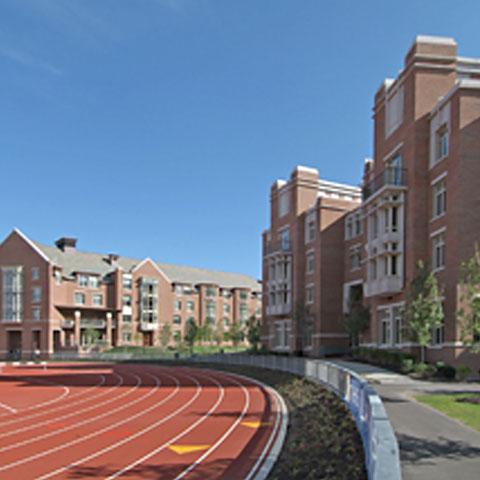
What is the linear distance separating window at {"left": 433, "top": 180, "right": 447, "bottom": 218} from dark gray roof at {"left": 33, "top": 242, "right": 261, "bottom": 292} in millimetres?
55373

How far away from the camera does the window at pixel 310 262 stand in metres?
50.5

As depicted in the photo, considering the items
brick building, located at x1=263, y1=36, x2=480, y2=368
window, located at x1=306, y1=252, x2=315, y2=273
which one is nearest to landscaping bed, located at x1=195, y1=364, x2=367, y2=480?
brick building, located at x1=263, y1=36, x2=480, y2=368

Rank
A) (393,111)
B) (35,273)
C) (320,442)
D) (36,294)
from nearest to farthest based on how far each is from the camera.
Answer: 1. (320,442)
2. (393,111)
3. (36,294)
4. (35,273)

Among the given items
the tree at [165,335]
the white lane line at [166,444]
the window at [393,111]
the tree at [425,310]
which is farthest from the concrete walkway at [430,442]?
the tree at [165,335]

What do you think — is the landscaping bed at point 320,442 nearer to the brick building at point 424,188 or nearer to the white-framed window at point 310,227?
the brick building at point 424,188

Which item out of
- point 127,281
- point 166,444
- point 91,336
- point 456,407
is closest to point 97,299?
point 127,281

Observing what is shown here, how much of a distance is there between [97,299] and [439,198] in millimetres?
56919

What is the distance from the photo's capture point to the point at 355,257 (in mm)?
46156

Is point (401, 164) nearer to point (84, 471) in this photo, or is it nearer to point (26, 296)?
point (84, 471)

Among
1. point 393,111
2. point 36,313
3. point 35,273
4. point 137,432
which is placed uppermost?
point 393,111

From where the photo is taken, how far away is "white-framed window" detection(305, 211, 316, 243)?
50.6 metres

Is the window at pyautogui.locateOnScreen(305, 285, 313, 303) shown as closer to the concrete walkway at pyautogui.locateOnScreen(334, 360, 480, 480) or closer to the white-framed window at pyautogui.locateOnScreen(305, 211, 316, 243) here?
the white-framed window at pyautogui.locateOnScreen(305, 211, 316, 243)

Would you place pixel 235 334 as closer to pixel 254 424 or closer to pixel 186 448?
pixel 254 424

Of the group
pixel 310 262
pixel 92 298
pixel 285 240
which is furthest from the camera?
pixel 92 298
